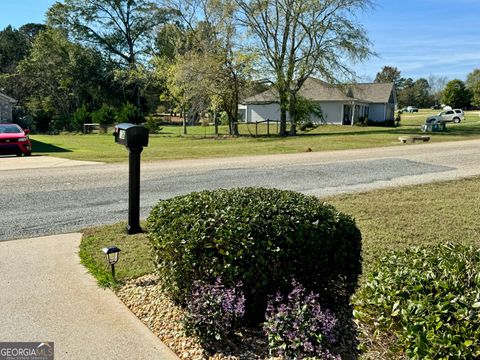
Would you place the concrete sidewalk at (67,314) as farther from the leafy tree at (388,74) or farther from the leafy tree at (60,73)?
the leafy tree at (388,74)

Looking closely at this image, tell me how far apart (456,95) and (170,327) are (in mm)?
87831

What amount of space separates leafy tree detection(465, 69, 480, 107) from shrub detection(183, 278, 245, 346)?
8513 cm

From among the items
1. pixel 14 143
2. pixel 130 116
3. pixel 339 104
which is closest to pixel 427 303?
pixel 14 143

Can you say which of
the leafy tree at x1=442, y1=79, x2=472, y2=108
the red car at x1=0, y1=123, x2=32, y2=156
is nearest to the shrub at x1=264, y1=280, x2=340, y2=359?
the red car at x1=0, y1=123, x2=32, y2=156

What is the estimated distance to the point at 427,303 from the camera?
2201mm

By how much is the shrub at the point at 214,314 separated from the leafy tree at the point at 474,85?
85132 millimetres

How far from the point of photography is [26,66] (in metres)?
48.2

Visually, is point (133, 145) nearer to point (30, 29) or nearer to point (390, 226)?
point (390, 226)

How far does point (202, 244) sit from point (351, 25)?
1169 inches

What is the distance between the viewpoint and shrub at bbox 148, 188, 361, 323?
9.77 feet

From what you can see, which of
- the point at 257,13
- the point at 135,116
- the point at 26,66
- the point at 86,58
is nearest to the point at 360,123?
the point at 257,13

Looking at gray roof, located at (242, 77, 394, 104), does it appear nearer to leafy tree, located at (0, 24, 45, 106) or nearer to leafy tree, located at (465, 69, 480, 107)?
leafy tree, located at (465, 69, 480, 107)

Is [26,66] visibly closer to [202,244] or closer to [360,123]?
[360,123]

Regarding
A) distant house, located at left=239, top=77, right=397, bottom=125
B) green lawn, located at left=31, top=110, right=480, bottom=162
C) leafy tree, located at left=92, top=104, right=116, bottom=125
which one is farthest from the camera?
distant house, located at left=239, top=77, right=397, bottom=125
